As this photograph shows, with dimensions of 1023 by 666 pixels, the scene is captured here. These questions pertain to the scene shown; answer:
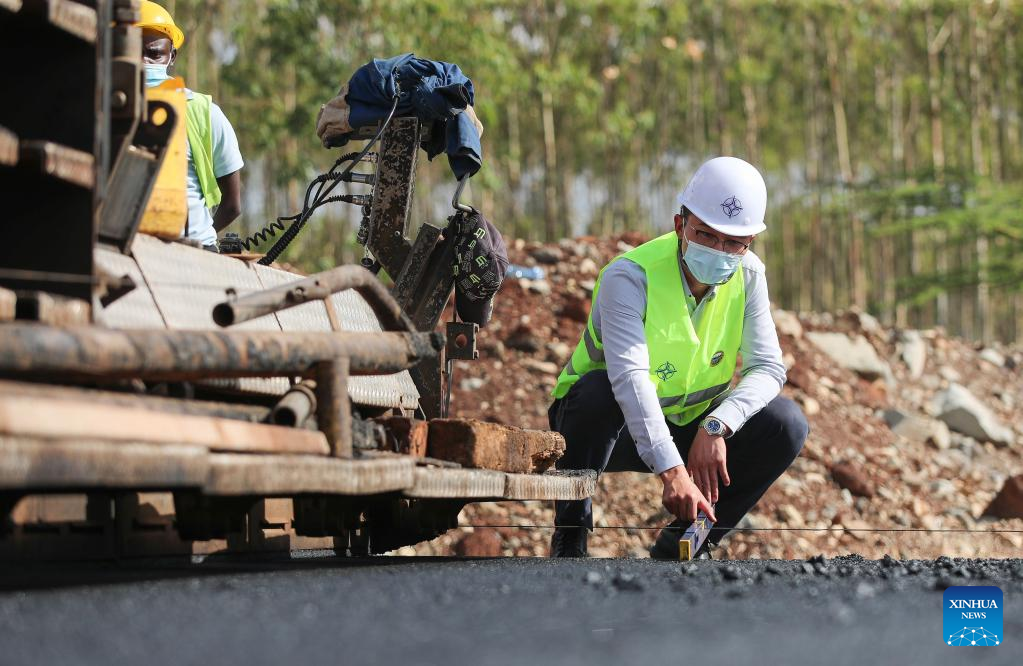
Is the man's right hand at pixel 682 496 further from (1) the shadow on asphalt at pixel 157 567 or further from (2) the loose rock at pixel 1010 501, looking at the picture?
(2) the loose rock at pixel 1010 501

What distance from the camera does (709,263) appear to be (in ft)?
20.1

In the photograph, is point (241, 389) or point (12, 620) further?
point (241, 389)

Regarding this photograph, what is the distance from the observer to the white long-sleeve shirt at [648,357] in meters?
5.71

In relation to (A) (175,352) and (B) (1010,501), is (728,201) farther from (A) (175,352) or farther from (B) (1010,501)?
(B) (1010,501)

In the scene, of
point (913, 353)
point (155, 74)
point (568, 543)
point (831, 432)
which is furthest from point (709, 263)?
point (913, 353)

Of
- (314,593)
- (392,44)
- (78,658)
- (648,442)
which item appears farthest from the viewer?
(392,44)

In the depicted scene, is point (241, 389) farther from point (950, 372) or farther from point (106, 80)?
point (950, 372)

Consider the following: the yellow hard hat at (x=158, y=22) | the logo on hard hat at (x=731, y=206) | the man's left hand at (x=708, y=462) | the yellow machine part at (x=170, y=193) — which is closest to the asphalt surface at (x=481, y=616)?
the yellow machine part at (x=170, y=193)

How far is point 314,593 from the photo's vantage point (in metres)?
3.63

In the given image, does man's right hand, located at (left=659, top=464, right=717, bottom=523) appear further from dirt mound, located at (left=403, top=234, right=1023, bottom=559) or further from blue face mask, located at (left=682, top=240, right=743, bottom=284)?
dirt mound, located at (left=403, top=234, right=1023, bottom=559)

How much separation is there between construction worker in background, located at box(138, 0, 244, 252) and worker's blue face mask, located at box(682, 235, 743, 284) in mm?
2066

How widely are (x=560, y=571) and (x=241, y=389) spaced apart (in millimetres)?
1222

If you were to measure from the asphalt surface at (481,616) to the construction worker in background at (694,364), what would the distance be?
1473mm

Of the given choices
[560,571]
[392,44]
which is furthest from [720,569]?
[392,44]
